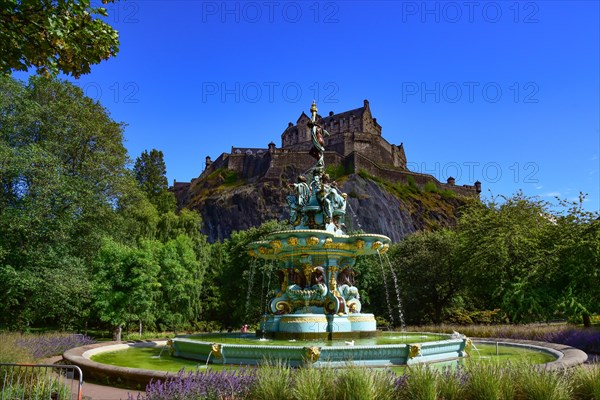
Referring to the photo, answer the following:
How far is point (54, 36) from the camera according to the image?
725 cm

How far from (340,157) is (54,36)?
81.1 metres

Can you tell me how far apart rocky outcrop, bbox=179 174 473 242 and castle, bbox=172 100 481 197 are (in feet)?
11.1

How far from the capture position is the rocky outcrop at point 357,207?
74981mm

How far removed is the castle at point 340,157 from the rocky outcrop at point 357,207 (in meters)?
3.38

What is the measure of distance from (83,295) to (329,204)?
1559 centimetres

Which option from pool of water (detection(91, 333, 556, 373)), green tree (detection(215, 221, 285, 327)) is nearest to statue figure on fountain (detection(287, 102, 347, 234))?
pool of water (detection(91, 333, 556, 373))

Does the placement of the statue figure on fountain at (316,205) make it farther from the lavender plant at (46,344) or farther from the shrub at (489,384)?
the shrub at (489,384)

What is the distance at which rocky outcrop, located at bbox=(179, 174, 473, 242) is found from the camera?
74981mm

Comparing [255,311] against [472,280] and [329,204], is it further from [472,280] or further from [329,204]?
[329,204]

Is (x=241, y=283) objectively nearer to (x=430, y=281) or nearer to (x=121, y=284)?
(x=121, y=284)

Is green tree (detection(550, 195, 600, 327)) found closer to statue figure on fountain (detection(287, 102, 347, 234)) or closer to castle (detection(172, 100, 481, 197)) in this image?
statue figure on fountain (detection(287, 102, 347, 234))

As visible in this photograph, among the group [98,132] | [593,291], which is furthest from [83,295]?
[593,291]

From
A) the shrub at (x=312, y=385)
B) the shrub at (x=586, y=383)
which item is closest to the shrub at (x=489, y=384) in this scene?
the shrub at (x=586, y=383)

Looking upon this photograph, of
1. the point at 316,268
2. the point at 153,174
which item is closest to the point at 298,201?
the point at 316,268
